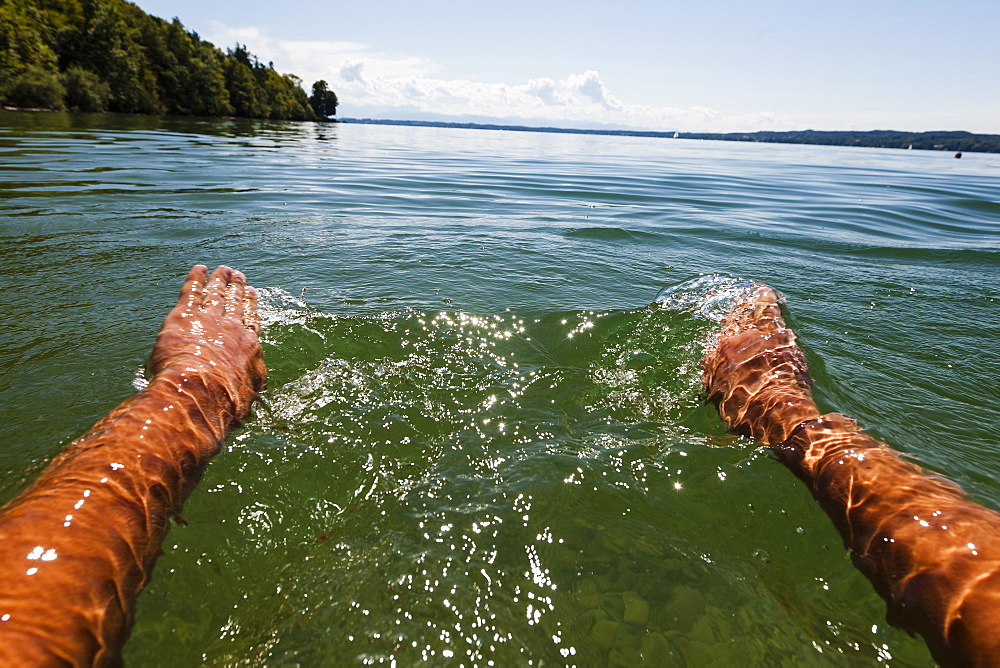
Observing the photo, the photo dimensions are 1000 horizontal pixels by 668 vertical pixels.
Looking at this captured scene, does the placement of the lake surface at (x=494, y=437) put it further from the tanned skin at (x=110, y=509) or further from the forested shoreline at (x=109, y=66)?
the forested shoreline at (x=109, y=66)

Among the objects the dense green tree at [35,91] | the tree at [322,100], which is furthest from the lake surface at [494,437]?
the tree at [322,100]

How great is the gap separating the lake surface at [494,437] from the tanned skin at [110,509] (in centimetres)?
13

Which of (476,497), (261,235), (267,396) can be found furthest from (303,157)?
(476,497)

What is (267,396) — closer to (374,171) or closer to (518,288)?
(518,288)

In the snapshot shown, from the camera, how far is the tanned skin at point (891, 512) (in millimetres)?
1675

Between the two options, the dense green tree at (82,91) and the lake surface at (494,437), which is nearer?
the lake surface at (494,437)

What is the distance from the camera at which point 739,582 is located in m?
1.98

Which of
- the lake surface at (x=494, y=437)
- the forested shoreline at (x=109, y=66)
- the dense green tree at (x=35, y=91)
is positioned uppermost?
the forested shoreline at (x=109, y=66)

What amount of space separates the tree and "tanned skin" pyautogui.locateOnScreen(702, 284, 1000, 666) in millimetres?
136221

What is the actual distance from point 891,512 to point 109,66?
3080 inches

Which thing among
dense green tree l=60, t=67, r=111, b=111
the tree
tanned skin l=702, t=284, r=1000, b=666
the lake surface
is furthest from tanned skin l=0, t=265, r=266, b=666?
the tree

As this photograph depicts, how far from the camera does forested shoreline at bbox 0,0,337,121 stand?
4381 centimetres

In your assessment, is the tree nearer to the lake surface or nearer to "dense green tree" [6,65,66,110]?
"dense green tree" [6,65,66,110]

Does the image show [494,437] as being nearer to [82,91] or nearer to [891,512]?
[891,512]
